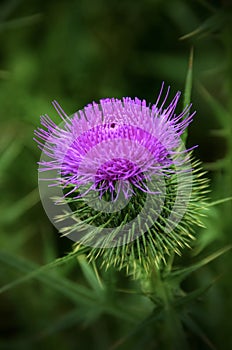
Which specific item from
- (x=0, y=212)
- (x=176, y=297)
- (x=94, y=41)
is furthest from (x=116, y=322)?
(x=94, y=41)

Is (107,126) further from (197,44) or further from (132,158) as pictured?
(197,44)

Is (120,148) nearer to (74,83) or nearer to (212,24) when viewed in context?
(212,24)

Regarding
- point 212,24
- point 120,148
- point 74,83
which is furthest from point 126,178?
point 74,83

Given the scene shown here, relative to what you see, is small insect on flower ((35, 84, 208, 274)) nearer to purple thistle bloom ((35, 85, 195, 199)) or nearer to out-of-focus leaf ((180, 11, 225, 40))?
purple thistle bloom ((35, 85, 195, 199))

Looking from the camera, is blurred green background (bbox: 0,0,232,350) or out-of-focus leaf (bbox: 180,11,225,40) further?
blurred green background (bbox: 0,0,232,350)

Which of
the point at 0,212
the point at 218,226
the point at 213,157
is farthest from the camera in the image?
the point at 213,157

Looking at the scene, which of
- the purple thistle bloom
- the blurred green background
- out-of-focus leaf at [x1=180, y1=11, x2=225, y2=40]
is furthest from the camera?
the blurred green background

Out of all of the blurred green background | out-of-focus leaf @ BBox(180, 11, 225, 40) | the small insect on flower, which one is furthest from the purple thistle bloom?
the blurred green background

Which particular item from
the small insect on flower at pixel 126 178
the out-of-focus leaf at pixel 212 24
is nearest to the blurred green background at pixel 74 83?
the out-of-focus leaf at pixel 212 24
